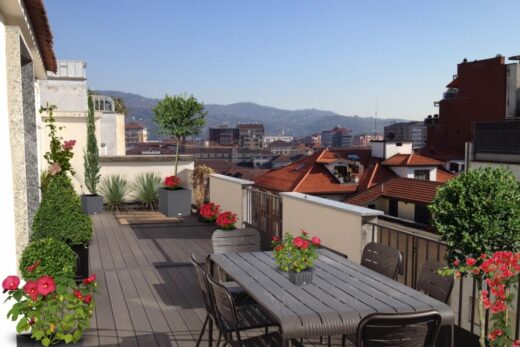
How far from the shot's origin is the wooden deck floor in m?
4.28

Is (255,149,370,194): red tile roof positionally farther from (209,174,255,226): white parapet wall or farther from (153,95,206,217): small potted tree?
(209,174,255,226): white parapet wall

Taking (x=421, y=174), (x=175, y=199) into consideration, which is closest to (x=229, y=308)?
(x=175, y=199)

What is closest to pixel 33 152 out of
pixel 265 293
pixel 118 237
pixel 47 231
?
pixel 47 231

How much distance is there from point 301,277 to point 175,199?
670 centimetres

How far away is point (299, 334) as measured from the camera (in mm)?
2586

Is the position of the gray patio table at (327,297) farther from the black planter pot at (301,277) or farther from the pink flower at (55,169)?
the pink flower at (55,169)

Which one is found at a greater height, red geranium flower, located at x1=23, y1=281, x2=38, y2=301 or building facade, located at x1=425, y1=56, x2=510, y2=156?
building facade, located at x1=425, y1=56, x2=510, y2=156

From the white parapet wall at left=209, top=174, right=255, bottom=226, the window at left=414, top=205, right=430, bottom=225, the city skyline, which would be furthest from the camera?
the window at left=414, top=205, right=430, bottom=225

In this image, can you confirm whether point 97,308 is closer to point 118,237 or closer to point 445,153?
point 118,237

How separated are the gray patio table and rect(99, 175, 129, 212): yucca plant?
8.15 m

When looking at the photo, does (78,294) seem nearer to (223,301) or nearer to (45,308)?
(45,308)

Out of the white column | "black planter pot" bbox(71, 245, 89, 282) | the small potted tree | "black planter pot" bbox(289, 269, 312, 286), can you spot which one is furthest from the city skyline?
"black planter pot" bbox(289, 269, 312, 286)

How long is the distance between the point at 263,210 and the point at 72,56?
17224mm

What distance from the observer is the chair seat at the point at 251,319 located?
3332mm
